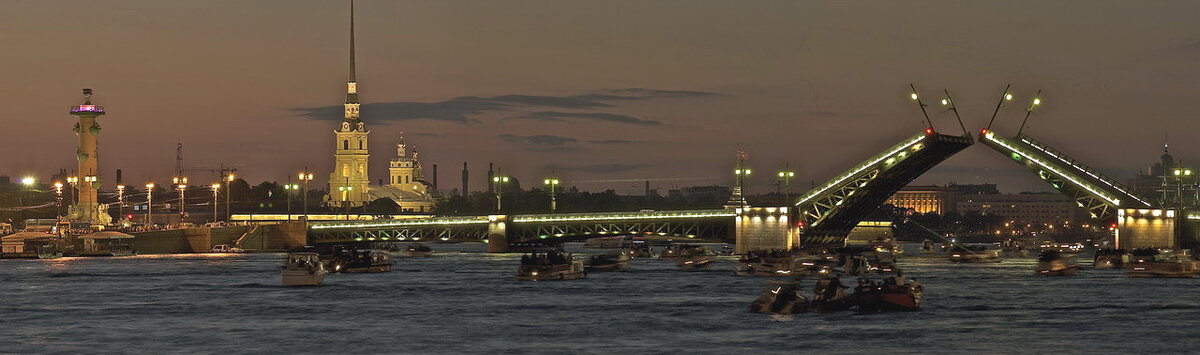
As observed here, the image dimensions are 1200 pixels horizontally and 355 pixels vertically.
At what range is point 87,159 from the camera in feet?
414

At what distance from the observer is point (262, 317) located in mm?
50812

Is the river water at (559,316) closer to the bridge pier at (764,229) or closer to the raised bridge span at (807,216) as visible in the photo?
the raised bridge span at (807,216)

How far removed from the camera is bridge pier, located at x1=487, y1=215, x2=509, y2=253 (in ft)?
349

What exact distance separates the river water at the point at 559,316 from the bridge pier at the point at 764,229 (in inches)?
786

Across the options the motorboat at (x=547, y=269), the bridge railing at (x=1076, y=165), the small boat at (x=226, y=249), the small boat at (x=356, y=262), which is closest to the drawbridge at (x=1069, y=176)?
the bridge railing at (x=1076, y=165)

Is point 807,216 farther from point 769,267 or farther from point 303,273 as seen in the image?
point 303,273

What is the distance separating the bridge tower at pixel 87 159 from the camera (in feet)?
413

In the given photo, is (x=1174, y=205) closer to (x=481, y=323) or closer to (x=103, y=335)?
(x=481, y=323)

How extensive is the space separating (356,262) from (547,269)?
12.7m

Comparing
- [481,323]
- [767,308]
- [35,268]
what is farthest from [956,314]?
[35,268]

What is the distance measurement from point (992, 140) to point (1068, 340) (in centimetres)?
3925

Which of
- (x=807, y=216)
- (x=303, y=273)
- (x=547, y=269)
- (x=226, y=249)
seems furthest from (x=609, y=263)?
(x=226, y=249)

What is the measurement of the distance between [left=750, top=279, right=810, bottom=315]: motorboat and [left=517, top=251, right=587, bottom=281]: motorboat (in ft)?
68.9

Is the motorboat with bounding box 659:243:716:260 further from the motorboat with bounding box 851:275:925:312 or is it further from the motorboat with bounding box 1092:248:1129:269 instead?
the motorboat with bounding box 851:275:925:312
